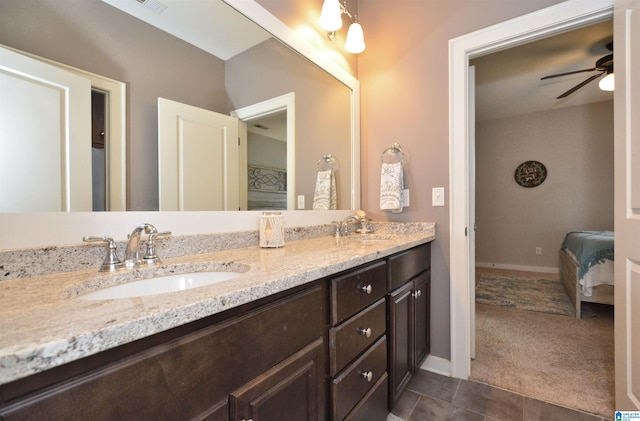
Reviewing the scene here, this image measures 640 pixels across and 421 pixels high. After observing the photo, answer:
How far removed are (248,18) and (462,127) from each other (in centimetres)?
128

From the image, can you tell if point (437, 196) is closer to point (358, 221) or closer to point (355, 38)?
point (358, 221)

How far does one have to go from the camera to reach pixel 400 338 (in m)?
1.34

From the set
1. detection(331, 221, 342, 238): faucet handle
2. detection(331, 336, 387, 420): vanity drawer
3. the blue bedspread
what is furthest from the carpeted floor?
detection(331, 221, 342, 238): faucet handle

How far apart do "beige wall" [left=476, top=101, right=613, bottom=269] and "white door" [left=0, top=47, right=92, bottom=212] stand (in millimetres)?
5196

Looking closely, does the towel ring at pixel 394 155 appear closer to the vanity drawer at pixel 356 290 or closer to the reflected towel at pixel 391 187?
the reflected towel at pixel 391 187

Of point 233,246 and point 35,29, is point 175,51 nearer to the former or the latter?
point 35,29

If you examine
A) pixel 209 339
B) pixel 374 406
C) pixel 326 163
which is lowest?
pixel 374 406

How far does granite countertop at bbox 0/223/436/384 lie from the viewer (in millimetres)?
361

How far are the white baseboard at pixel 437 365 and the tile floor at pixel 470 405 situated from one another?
0.28 feet

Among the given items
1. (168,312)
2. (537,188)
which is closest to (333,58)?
(168,312)

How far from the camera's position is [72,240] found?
2.74 ft

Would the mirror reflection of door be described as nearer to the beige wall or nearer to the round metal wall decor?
the beige wall

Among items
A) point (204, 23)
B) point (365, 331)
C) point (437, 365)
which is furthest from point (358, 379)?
point (204, 23)

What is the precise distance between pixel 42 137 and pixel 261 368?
86 centimetres
